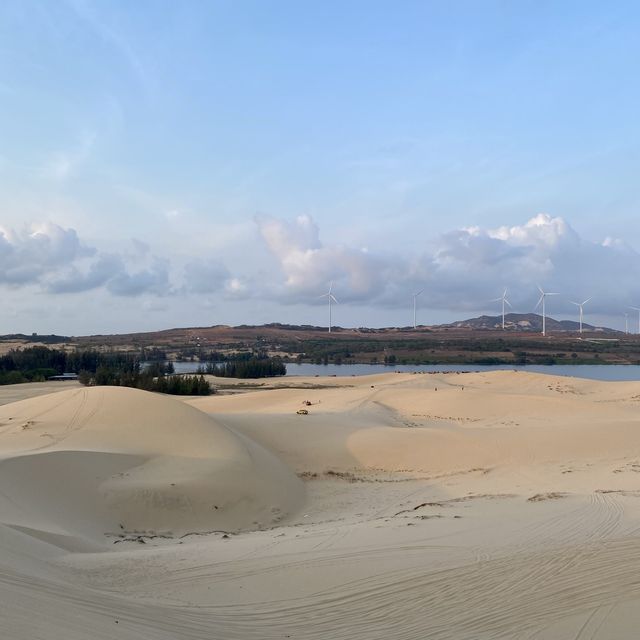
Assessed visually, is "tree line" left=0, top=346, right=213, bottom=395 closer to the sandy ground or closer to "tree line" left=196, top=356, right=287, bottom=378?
"tree line" left=196, top=356, right=287, bottom=378

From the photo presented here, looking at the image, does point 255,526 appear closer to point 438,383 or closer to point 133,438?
point 133,438

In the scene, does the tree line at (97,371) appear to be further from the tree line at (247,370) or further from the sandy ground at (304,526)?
the sandy ground at (304,526)

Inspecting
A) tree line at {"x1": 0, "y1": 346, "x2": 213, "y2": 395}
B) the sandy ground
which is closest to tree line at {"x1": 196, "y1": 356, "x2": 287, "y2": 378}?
→ tree line at {"x1": 0, "y1": 346, "x2": 213, "y2": 395}

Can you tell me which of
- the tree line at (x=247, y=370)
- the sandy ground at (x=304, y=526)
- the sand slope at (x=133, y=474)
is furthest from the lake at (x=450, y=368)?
the sand slope at (x=133, y=474)

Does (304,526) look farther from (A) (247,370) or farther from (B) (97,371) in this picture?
(A) (247,370)

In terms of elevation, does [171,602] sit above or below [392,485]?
above

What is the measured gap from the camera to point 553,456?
17953mm

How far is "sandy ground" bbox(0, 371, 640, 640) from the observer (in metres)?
5.83

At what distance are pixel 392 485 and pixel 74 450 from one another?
7337mm

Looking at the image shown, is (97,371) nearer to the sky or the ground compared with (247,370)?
nearer to the sky

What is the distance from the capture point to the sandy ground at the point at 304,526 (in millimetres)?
5832

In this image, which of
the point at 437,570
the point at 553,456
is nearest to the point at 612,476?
the point at 553,456

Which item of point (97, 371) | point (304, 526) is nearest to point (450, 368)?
point (97, 371)

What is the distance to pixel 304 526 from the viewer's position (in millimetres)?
11047
